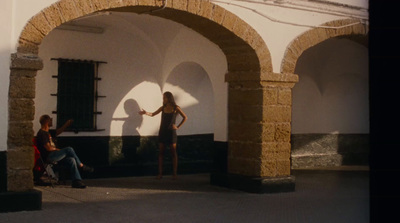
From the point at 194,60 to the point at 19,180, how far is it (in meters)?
4.50

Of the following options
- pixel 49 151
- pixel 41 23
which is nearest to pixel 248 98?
pixel 49 151

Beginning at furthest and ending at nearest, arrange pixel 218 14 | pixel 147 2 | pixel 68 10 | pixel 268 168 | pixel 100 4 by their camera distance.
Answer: pixel 268 168 < pixel 218 14 < pixel 147 2 < pixel 100 4 < pixel 68 10

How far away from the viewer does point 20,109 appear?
652cm

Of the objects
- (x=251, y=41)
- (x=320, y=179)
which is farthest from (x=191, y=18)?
(x=320, y=179)

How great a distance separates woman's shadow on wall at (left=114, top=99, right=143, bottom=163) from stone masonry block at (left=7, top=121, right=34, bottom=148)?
13.2 feet

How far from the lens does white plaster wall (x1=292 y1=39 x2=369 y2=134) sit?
12523mm

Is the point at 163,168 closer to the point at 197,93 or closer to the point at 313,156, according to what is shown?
the point at 197,93

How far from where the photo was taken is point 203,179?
414 inches

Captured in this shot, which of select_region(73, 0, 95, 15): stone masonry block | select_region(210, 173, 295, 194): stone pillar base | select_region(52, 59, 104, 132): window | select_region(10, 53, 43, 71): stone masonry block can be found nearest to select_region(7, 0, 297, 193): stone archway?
select_region(210, 173, 295, 194): stone pillar base

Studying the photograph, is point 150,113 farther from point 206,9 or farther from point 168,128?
point 206,9

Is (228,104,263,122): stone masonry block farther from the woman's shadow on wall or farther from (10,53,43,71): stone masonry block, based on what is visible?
(10,53,43,71): stone masonry block

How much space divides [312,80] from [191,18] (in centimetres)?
552

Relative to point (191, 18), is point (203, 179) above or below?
below

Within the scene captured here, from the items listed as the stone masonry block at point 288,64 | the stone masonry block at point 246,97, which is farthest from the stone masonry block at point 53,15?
the stone masonry block at point 288,64
